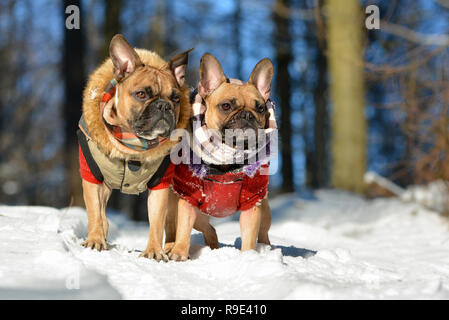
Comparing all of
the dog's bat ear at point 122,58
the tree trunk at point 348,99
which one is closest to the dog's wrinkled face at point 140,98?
the dog's bat ear at point 122,58

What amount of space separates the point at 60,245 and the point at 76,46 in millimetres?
5857

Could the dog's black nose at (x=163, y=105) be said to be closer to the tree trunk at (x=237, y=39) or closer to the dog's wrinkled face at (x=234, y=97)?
the dog's wrinkled face at (x=234, y=97)

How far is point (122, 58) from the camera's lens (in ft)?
11.9

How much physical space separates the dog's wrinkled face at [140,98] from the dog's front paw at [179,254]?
87 cm

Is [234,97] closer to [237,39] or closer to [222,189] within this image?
[222,189]

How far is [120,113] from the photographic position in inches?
141

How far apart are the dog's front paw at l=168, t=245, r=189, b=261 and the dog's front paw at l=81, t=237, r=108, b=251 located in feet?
1.61

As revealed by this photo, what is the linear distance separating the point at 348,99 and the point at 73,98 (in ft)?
17.3

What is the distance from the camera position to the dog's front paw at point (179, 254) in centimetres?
352

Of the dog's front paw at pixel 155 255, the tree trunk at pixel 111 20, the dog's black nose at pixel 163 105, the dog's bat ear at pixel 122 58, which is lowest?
the dog's front paw at pixel 155 255

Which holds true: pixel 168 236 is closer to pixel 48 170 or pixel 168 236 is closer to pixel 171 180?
pixel 171 180

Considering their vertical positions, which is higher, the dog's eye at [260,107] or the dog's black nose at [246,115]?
the dog's eye at [260,107]

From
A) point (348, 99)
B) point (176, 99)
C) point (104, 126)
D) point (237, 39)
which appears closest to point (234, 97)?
point (176, 99)
